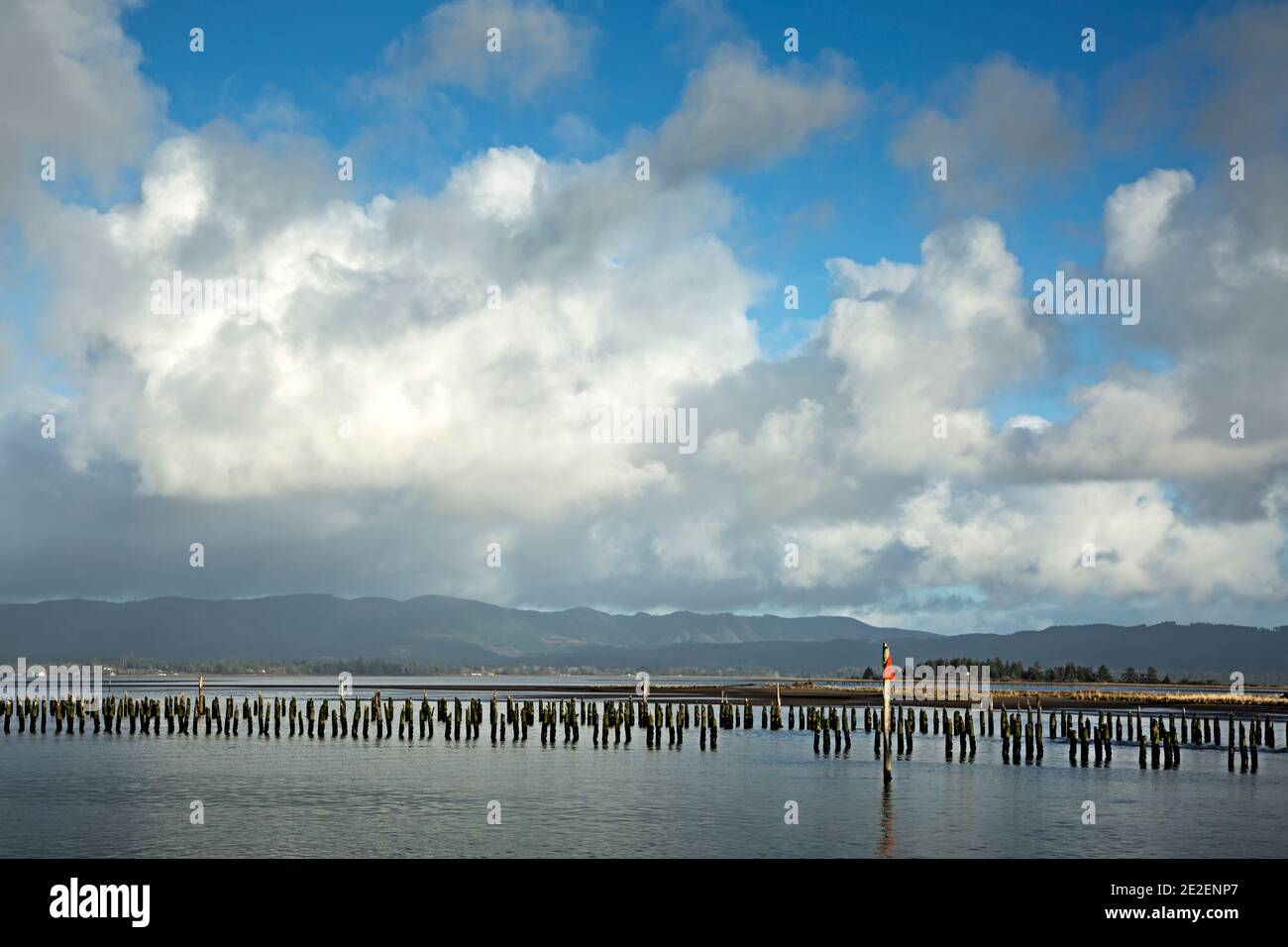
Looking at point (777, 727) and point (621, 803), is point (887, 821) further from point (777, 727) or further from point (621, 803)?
point (777, 727)

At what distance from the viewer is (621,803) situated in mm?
47000

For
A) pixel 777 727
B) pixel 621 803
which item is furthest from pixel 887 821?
pixel 777 727

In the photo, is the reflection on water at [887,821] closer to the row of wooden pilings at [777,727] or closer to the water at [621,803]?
the water at [621,803]


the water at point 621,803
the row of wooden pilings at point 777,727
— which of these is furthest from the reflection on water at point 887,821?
the row of wooden pilings at point 777,727

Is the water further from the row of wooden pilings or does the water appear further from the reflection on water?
the row of wooden pilings

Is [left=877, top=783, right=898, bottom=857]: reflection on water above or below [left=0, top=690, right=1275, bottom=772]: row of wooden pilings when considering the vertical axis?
above

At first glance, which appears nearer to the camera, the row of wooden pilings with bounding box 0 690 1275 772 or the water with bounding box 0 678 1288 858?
the water with bounding box 0 678 1288 858

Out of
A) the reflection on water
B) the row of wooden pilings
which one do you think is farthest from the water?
the row of wooden pilings

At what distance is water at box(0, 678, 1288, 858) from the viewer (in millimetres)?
37406
